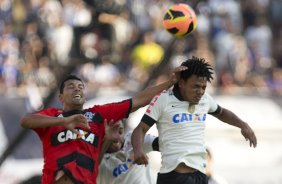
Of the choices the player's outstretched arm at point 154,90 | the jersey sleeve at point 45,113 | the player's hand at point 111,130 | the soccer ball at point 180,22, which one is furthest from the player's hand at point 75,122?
the soccer ball at point 180,22

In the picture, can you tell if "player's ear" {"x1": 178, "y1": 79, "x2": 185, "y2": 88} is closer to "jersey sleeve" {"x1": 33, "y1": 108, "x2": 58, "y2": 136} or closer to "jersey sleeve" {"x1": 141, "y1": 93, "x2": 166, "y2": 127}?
"jersey sleeve" {"x1": 141, "y1": 93, "x2": 166, "y2": 127}

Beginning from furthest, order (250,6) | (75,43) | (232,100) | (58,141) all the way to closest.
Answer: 1. (250,6)
2. (232,100)
3. (75,43)
4. (58,141)

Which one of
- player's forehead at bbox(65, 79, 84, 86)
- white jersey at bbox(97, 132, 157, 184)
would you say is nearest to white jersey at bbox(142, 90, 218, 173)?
player's forehead at bbox(65, 79, 84, 86)

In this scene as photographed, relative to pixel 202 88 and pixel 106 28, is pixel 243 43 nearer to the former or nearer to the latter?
pixel 106 28

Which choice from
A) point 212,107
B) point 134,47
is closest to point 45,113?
point 212,107

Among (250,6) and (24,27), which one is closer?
(24,27)

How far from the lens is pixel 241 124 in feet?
28.3

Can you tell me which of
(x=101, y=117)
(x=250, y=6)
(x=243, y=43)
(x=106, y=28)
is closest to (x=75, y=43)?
(x=106, y=28)

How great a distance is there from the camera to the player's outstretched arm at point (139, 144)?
7.99 meters

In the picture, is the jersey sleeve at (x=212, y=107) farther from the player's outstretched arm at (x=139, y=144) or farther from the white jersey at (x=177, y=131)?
the player's outstretched arm at (x=139, y=144)

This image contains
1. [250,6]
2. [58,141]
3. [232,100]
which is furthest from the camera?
[250,6]

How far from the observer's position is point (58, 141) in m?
8.20

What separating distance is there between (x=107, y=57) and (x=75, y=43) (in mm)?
578

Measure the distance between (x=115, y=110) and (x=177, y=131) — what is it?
2.11 ft
